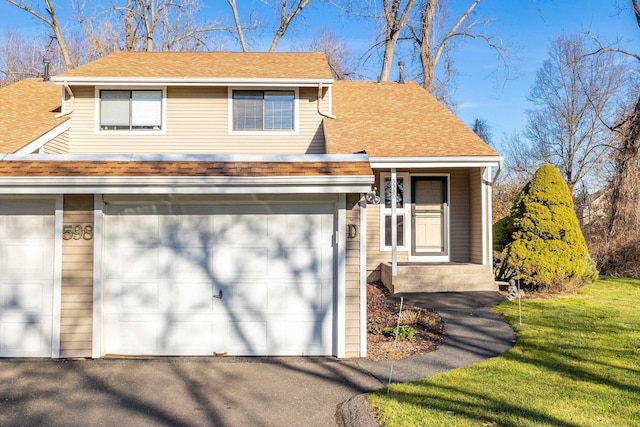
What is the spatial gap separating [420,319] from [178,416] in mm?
4793

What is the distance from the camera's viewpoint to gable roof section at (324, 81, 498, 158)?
11.7m

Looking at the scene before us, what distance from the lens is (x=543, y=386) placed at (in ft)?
17.6

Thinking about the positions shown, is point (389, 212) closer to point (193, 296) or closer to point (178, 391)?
point (193, 296)

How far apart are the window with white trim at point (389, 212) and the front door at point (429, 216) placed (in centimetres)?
29

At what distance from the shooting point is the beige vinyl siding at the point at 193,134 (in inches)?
509

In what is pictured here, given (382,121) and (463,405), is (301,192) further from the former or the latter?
(382,121)

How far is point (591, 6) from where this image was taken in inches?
807

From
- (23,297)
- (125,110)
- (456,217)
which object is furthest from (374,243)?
(23,297)

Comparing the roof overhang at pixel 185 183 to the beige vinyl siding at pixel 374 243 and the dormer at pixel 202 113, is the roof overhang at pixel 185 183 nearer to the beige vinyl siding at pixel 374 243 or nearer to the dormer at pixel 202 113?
the beige vinyl siding at pixel 374 243

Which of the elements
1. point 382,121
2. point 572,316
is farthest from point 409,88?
point 572,316

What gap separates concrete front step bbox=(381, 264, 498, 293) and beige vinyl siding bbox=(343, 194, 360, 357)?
430 centimetres

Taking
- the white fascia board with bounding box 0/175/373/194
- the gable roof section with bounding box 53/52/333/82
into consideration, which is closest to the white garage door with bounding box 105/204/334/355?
the white fascia board with bounding box 0/175/373/194

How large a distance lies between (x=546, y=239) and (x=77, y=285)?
9.80m

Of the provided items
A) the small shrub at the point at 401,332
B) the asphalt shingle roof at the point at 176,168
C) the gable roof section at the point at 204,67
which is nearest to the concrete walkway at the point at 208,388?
the small shrub at the point at 401,332
